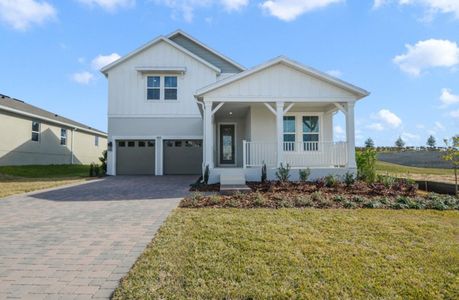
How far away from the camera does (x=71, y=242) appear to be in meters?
4.19

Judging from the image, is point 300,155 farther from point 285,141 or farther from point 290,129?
point 290,129

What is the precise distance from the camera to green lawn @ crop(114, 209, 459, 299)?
274cm

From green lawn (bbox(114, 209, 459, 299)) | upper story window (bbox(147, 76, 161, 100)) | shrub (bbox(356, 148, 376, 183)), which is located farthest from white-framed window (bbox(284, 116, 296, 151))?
upper story window (bbox(147, 76, 161, 100))

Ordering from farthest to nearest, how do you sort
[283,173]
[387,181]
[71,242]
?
[283,173], [387,181], [71,242]

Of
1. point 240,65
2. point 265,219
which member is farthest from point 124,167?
point 265,219

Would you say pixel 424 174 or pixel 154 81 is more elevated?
pixel 154 81

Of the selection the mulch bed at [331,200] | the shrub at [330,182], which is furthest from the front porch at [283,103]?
the mulch bed at [331,200]

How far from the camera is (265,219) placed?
560 centimetres

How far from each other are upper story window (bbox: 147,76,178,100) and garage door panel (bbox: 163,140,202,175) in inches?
109

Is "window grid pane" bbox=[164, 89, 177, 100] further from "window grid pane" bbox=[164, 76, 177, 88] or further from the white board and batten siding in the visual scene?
the white board and batten siding

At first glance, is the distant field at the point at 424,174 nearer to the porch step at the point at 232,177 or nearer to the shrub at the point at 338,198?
the shrub at the point at 338,198

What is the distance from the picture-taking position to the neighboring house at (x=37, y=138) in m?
16.7

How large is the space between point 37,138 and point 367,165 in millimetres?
20610

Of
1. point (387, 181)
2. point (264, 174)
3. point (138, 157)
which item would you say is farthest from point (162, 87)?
point (387, 181)
